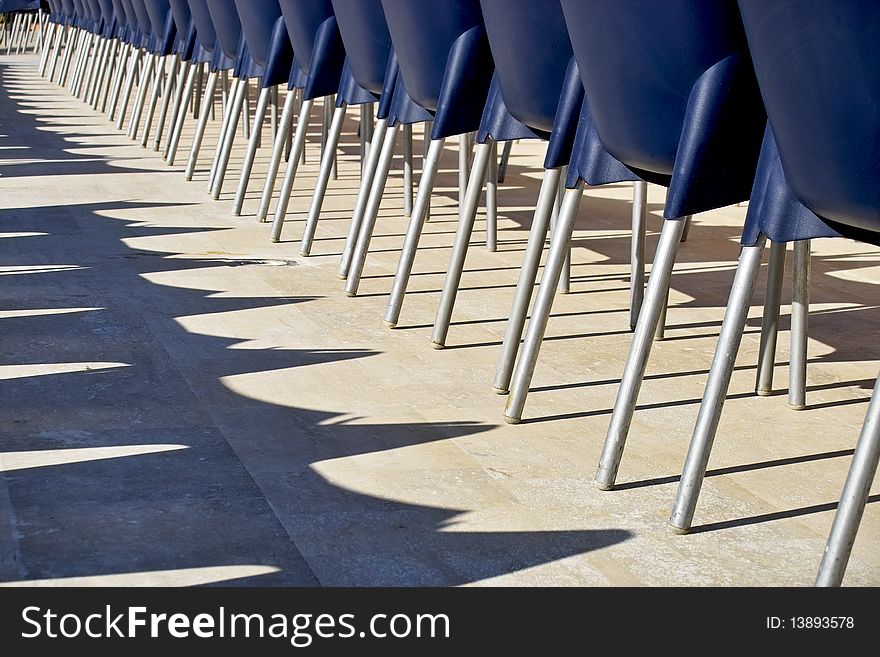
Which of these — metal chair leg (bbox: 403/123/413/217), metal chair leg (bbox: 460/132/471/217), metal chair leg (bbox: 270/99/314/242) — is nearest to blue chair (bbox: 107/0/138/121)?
metal chair leg (bbox: 403/123/413/217)

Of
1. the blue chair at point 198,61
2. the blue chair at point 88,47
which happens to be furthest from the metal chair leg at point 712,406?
the blue chair at point 88,47

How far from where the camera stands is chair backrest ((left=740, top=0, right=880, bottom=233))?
1.40 meters

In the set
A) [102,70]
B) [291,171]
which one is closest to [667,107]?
[291,171]

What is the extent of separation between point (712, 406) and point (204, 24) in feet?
13.3

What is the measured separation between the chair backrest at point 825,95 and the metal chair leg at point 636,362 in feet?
1.14

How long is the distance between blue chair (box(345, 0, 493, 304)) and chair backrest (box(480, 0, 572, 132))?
249 millimetres

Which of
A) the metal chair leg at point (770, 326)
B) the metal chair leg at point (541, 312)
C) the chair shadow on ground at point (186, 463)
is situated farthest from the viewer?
the metal chair leg at point (770, 326)

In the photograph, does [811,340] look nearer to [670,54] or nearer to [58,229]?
[670,54]

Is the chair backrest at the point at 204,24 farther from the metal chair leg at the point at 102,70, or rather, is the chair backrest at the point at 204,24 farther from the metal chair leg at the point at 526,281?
the metal chair leg at the point at 102,70

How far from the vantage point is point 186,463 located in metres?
1.97

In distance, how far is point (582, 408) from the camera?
7.69ft

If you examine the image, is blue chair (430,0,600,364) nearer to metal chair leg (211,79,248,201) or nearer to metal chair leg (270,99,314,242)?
metal chair leg (270,99,314,242)

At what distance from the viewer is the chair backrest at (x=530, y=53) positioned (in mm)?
2348
